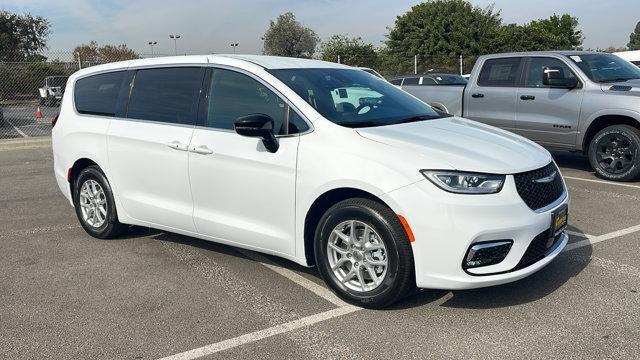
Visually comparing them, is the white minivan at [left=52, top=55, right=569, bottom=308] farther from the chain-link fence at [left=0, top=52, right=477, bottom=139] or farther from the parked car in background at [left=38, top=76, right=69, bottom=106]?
the parked car in background at [left=38, top=76, right=69, bottom=106]

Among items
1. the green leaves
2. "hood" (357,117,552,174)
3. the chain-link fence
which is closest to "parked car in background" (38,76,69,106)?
the chain-link fence

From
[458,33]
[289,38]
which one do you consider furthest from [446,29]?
[289,38]

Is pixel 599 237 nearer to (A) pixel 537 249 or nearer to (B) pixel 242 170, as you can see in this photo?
(A) pixel 537 249

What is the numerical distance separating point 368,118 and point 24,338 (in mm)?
2723

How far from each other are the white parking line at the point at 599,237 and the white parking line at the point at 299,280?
2.22 m

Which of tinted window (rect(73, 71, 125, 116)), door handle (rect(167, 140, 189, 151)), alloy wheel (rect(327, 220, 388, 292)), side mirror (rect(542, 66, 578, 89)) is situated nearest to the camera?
alloy wheel (rect(327, 220, 388, 292))

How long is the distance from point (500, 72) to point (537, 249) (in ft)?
19.7

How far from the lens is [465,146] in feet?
12.3

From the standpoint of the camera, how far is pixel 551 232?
12.2ft

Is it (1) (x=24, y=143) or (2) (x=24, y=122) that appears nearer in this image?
(1) (x=24, y=143)

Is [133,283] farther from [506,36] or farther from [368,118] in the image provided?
[506,36]

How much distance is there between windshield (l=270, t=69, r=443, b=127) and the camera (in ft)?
13.4

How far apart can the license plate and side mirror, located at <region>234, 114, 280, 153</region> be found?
6.38 feet

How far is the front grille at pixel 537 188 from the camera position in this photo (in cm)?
356
